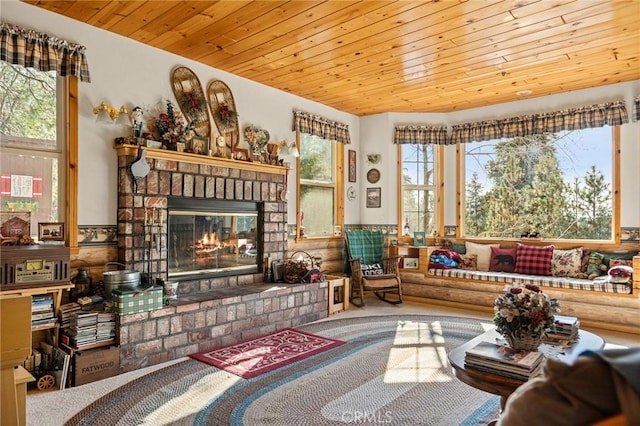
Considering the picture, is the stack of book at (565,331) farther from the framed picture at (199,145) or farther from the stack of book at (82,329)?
the framed picture at (199,145)

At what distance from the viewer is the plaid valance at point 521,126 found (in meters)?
4.87

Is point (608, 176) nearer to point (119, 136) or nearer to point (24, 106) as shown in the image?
point (119, 136)

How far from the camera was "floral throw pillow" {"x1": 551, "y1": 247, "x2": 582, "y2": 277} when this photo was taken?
4902mm

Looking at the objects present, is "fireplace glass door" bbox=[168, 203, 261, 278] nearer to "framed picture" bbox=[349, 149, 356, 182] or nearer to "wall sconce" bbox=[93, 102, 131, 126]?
"wall sconce" bbox=[93, 102, 131, 126]

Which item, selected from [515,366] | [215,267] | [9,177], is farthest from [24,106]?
[515,366]

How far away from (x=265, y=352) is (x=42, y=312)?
166cm

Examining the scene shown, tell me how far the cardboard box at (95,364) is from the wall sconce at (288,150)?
9.48 feet

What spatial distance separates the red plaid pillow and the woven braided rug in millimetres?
2232

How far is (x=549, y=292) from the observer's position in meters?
4.70

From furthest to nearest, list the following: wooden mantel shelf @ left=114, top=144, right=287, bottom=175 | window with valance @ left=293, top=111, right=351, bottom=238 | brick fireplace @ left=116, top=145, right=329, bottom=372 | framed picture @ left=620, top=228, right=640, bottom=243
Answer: window with valance @ left=293, top=111, right=351, bottom=238 < framed picture @ left=620, top=228, right=640, bottom=243 < wooden mantel shelf @ left=114, top=144, right=287, bottom=175 < brick fireplace @ left=116, top=145, right=329, bottom=372

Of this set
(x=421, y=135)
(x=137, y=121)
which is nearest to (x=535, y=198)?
(x=421, y=135)

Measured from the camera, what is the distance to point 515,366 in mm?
1946

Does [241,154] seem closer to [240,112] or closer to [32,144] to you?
[240,112]

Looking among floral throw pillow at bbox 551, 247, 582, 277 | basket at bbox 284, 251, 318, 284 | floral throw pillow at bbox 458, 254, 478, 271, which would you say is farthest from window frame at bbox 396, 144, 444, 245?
basket at bbox 284, 251, 318, 284
